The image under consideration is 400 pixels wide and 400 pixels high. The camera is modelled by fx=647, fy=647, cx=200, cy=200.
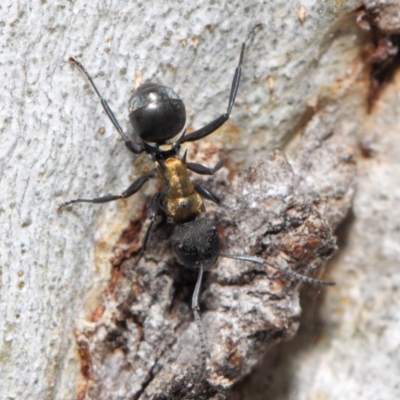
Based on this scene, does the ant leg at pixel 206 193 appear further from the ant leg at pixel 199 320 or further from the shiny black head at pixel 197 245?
the ant leg at pixel 199 320

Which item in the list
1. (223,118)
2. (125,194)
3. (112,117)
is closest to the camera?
(112,117)

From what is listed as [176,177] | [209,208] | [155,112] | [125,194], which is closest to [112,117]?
[155,112]

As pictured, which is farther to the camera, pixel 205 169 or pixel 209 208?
pixel 209 208

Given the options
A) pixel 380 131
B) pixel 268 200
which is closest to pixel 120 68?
pixel 268 200

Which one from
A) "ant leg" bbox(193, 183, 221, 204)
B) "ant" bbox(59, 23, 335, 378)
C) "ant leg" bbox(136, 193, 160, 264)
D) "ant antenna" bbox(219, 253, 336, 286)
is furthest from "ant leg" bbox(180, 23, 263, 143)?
"ant antenna" bbox(219, 253, 336, 286)

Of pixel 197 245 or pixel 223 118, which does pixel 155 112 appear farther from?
pixel 197 245

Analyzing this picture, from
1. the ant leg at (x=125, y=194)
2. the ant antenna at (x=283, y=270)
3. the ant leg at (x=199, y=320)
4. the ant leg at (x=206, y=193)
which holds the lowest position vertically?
the ant leg at (x=199, y=320)

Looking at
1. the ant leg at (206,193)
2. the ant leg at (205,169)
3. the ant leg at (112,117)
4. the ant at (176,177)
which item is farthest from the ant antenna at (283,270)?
the ant leg at (112,117)
